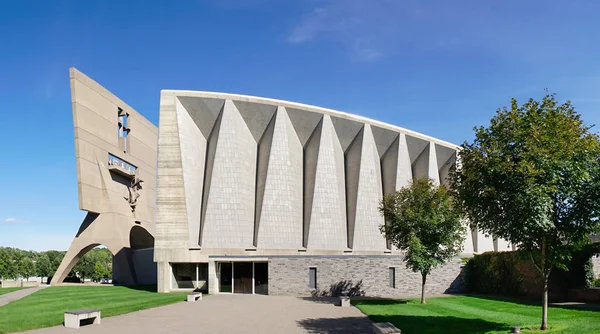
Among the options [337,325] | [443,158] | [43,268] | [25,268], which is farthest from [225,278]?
[43,268]

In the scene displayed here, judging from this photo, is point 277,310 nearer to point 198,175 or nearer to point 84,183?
point 198,175

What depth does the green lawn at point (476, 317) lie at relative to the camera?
583 inches

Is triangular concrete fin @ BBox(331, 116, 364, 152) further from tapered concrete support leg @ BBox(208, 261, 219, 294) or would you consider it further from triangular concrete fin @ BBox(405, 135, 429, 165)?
tapered concrete support leg @ BBox(208, 261, 219, 294)

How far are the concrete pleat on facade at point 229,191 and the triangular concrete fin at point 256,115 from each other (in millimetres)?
595

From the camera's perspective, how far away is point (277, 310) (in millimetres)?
21781

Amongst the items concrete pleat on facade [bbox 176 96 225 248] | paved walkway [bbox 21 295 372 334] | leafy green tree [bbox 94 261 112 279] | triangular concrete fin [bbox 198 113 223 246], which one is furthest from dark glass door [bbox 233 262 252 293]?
leafy green tree [bbox 94 261 112 279]

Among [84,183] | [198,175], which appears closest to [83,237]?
[84,183]

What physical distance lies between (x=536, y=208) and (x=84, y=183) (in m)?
39.5

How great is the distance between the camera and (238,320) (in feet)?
60.0

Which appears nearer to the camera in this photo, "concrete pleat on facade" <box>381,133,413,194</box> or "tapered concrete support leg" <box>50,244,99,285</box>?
"tapered concrete support leg" <box>50,244,99,285</box>

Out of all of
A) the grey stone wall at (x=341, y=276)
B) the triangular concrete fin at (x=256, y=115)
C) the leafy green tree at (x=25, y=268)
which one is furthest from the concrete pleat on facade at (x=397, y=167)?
the leafy green tree at (x=25, y=268)

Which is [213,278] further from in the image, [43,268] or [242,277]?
[43,268]

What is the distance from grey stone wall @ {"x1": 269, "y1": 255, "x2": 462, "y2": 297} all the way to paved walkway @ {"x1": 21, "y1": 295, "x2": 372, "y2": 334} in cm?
560

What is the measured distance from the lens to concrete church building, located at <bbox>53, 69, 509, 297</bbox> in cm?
3194
